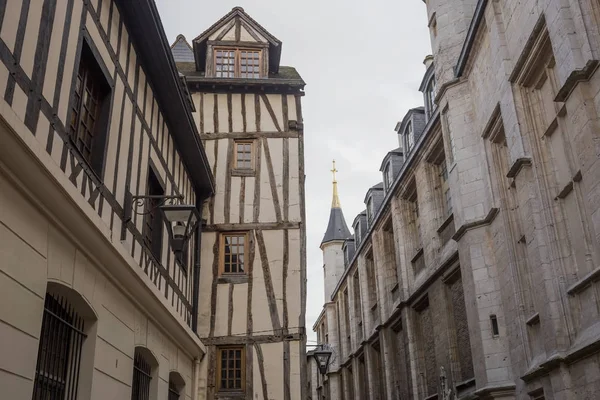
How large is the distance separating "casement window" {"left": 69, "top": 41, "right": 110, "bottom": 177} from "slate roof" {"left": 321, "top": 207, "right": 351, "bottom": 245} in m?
26.9

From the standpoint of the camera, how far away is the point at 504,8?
32.6 feet

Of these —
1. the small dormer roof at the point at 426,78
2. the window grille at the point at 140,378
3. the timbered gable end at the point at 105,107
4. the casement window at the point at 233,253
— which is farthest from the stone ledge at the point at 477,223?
the window grille at the point at 140,378

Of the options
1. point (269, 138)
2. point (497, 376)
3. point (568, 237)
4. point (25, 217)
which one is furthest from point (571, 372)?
point (269, 138)

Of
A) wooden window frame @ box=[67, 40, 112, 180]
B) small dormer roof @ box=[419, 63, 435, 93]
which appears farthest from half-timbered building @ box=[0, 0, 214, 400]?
small dormer roof @ box=[419, 63, 435, 93]

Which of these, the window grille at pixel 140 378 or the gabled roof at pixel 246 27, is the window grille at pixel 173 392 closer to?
the window grille at pixel 140 378

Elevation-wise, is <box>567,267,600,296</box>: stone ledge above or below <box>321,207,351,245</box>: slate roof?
below

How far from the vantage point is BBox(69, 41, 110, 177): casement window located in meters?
6.13

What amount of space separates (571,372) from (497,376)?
2440mm

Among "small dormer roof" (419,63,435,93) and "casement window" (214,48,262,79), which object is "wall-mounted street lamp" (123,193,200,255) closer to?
"casement window" (214,48,262,79)

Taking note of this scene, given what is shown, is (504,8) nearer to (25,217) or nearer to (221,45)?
(221,45)

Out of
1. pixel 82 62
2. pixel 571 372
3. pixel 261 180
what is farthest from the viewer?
pixel 261 180

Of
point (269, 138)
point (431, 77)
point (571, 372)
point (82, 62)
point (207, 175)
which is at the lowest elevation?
point (571, 372)

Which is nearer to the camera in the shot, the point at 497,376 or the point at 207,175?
the point at 497,376

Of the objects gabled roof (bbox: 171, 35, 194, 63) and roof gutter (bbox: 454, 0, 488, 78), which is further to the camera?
gabled roof (bbox: 171, 35, 194, 63)
